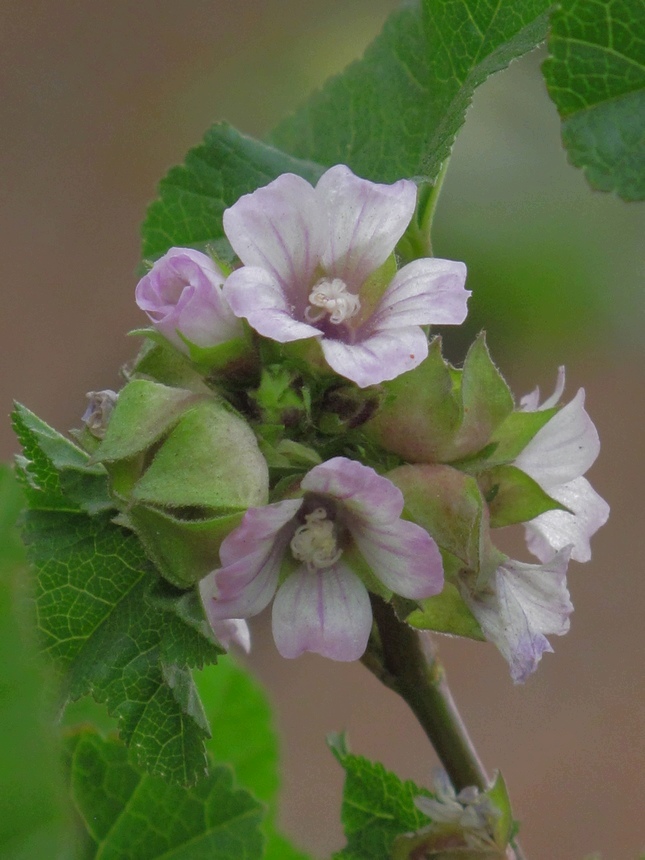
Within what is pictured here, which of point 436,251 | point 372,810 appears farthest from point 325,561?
point 436,251

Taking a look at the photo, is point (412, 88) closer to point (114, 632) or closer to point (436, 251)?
point (114, 632)

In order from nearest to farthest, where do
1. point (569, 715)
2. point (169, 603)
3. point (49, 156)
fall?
1. point (169, 603)
2. point (569, 715)
3. point (49, 156)

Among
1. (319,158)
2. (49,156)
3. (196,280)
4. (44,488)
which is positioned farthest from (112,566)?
(49,156)

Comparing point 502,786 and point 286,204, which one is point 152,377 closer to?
point 286,204

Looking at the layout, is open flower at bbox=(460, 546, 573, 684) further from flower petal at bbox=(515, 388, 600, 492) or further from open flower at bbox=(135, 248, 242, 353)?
open flower at bbox=(135, 248, 242, 353)

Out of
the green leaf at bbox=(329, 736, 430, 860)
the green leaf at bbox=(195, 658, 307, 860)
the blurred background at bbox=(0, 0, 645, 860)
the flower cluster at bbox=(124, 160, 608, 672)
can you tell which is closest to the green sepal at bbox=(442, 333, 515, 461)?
the flower cluster at bbox=(124, 160, 608, 672)

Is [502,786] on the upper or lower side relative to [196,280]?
lower

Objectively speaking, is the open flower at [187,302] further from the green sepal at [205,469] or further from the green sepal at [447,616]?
the green sepal at [447,616]
